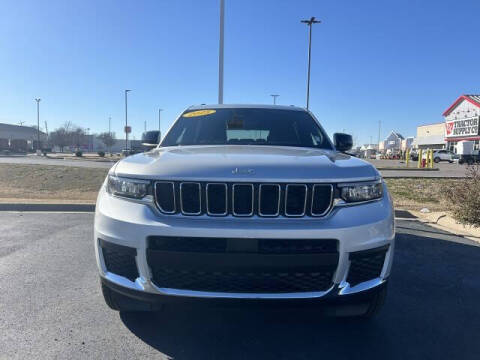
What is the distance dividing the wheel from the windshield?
163cm

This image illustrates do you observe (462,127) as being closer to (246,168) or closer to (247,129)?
(247,129)

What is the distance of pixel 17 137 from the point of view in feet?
271

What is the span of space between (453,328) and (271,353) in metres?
1.53

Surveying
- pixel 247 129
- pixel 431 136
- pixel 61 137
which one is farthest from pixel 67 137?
pixel 247 129

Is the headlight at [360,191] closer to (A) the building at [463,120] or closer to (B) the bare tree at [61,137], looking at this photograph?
(A) the building at [463,120]

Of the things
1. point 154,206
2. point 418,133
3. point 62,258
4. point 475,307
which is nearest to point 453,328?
point 475,307

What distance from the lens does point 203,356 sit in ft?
8.06

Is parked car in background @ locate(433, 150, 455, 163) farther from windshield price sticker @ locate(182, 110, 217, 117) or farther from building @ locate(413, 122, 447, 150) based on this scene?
windshield price sticker @ locate(182, 110, 217, 117)

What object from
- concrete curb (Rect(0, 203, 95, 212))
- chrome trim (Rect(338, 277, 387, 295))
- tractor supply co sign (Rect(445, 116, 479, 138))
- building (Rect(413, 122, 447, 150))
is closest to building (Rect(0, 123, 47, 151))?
tractor supply co sign (Rect(445, 116, 479, 138))

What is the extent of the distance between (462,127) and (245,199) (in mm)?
57864

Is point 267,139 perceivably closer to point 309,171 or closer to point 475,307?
point 309,171

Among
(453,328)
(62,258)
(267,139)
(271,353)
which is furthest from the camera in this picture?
(62,258)

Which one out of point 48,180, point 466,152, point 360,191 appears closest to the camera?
point 360,191

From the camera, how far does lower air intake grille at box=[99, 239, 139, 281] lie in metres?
2.27
